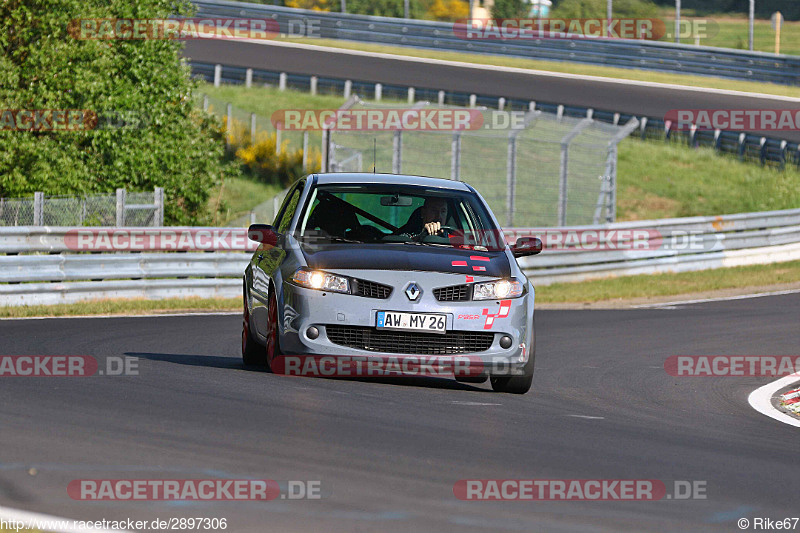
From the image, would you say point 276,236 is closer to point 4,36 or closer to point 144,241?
point 144,241

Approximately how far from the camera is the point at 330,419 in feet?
25.7

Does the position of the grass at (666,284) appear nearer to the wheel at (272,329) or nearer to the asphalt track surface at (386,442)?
the asphalt track surface at (386,442)

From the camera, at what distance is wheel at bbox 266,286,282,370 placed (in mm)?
9766

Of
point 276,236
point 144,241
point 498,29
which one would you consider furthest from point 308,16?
point 276,236

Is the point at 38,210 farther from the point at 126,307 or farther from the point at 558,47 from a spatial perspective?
the point at 558,47

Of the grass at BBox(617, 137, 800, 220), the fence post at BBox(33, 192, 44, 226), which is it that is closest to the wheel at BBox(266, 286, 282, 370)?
the fence post at BBox(33, 192, 44, 226)

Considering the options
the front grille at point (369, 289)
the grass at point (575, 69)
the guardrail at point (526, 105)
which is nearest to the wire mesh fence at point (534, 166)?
the guardrail at point (526, 105)

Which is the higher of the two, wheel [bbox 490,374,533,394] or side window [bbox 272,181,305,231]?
side window [bbox 272,181,305,231]

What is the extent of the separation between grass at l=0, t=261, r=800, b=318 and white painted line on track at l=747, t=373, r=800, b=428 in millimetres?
8209

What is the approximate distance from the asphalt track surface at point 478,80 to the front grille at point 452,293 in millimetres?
29895

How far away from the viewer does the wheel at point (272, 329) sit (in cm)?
977

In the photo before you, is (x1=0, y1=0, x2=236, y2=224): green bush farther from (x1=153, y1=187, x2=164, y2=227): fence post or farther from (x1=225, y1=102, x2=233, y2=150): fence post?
(x1=225, y1=102, x2=233, y2=150): fence post

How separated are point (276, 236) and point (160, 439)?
361cm

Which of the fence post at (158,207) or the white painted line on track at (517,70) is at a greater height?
the white painted line on track at (517,70)
